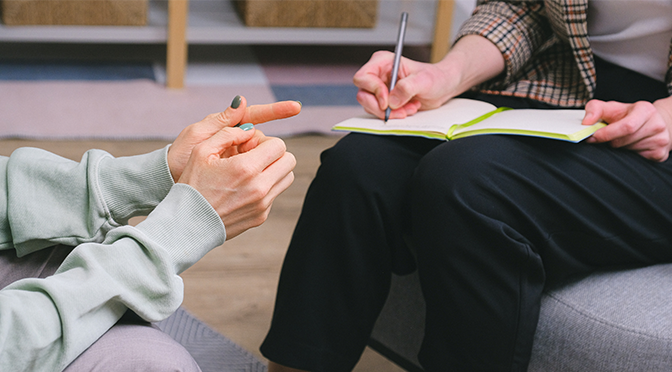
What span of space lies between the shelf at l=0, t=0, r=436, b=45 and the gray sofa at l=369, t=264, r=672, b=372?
174cm

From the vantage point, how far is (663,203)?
808 mm

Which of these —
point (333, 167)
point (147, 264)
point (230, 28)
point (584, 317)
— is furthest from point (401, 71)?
point (230, 28)

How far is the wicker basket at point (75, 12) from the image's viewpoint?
6.81ft

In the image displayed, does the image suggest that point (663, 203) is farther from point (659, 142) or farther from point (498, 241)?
point (498, 241)

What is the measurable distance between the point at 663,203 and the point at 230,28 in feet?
5.84

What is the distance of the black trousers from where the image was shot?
30.0 inches

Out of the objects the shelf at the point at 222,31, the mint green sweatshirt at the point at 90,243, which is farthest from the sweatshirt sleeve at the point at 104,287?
the shelf at the point at 222,31

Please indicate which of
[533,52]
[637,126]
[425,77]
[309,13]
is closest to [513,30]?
[533,52]

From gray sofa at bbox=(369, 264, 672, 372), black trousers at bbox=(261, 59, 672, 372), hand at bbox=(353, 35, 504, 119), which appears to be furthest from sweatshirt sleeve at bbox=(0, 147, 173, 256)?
gray sofa at bbox=(369, 264, 672, 372)

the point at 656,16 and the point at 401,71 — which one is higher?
the point at 656,16

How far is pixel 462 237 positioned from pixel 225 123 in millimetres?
310

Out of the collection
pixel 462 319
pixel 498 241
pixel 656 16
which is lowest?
pixel 462 319

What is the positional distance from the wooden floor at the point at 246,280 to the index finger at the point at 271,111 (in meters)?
0.54

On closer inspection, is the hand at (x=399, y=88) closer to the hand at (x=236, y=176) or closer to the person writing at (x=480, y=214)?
the person writing at (x=480, y=214)
